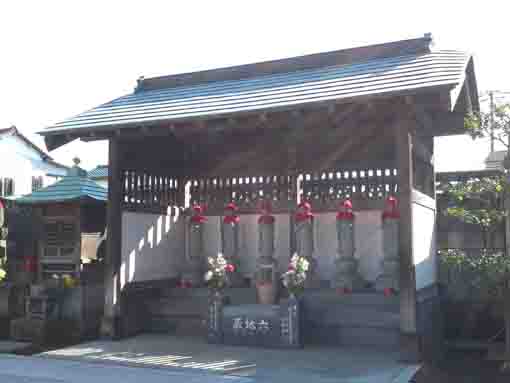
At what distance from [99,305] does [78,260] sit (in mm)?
1087

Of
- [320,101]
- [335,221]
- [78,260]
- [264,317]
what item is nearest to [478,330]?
[335,221]

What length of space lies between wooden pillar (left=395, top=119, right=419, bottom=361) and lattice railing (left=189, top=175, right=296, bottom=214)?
388 centimetres

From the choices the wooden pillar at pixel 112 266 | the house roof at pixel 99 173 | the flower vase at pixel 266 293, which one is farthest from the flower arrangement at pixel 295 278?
the house roof at pixel 99 173

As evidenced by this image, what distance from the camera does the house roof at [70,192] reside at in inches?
451

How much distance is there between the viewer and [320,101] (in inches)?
358

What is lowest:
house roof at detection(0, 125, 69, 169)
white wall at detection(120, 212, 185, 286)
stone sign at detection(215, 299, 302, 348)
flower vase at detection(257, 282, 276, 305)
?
stone sign at detection(215, 299, 302, 348)

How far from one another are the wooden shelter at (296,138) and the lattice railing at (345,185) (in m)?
0.02

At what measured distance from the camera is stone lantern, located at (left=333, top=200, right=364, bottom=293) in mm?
11344

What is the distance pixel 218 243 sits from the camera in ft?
44.2

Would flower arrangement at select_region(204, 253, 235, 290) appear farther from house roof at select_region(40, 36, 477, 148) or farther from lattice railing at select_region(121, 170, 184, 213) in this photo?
house roof at select_region(40, 36, 477, 148)

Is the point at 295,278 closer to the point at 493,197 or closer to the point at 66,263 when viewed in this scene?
the point at 493,197

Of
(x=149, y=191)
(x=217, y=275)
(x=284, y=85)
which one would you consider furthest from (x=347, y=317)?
(x=149, y=191)

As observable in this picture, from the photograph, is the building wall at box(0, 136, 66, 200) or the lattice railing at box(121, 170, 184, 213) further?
the building wall at box(0, 136, 66, 200)

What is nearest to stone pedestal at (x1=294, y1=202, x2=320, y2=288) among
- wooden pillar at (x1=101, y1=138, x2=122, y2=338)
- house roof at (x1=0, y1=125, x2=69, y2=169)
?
wooden pillar at (x1=101, y1=138, x2=122, y2=338)
